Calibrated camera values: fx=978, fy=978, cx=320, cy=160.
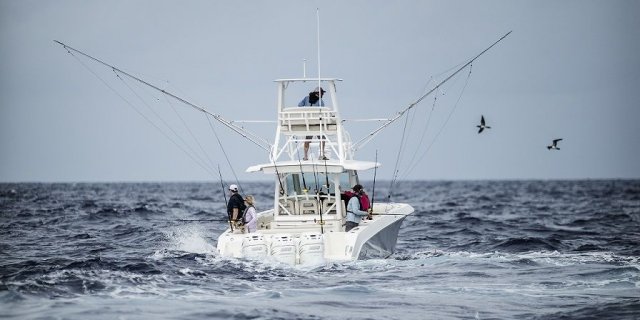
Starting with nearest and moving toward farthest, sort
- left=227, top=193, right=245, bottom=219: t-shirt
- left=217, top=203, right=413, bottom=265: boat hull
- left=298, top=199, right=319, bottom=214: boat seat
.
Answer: left=217, top=203, right=413, bottom=265: boat hull < left=227, top=193, right=245, bottom=219: t-shirt < left=298, top=199, right=319, bottom=214: boat seat

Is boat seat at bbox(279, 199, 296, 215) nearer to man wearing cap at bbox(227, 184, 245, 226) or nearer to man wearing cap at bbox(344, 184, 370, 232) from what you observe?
man wearing cap at bbox(227, 184, 245, 226)

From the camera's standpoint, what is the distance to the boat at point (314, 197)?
20719mm

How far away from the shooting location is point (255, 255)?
66.7 ft

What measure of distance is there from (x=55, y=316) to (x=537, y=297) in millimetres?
8237

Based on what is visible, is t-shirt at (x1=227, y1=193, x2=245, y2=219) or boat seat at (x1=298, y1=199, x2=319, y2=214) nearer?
t-shirt at (x1=227, y1=193, x2=245, y2=219)

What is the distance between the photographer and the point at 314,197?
23.6 m

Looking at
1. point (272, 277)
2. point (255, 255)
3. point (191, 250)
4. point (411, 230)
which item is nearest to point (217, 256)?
point (255, 255)

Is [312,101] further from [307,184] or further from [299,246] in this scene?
[299,246]

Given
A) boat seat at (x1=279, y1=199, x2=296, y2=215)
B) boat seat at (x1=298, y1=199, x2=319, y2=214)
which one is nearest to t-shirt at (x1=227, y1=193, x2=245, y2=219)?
boat seat at (x1=279, y1=199, x2=296, y2=215)

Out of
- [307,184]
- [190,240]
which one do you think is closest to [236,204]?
[307,184]

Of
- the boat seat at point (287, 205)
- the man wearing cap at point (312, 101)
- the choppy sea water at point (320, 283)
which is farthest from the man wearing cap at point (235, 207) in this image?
the man wearing cap at point (312, 101)

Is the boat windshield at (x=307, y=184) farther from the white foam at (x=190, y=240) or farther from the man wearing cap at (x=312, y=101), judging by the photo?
the white foam at (x=190, y=240)

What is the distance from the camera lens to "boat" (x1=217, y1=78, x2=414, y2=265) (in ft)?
68.0

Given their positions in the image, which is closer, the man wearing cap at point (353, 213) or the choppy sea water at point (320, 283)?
the choppy sea water at point (320, 283)
